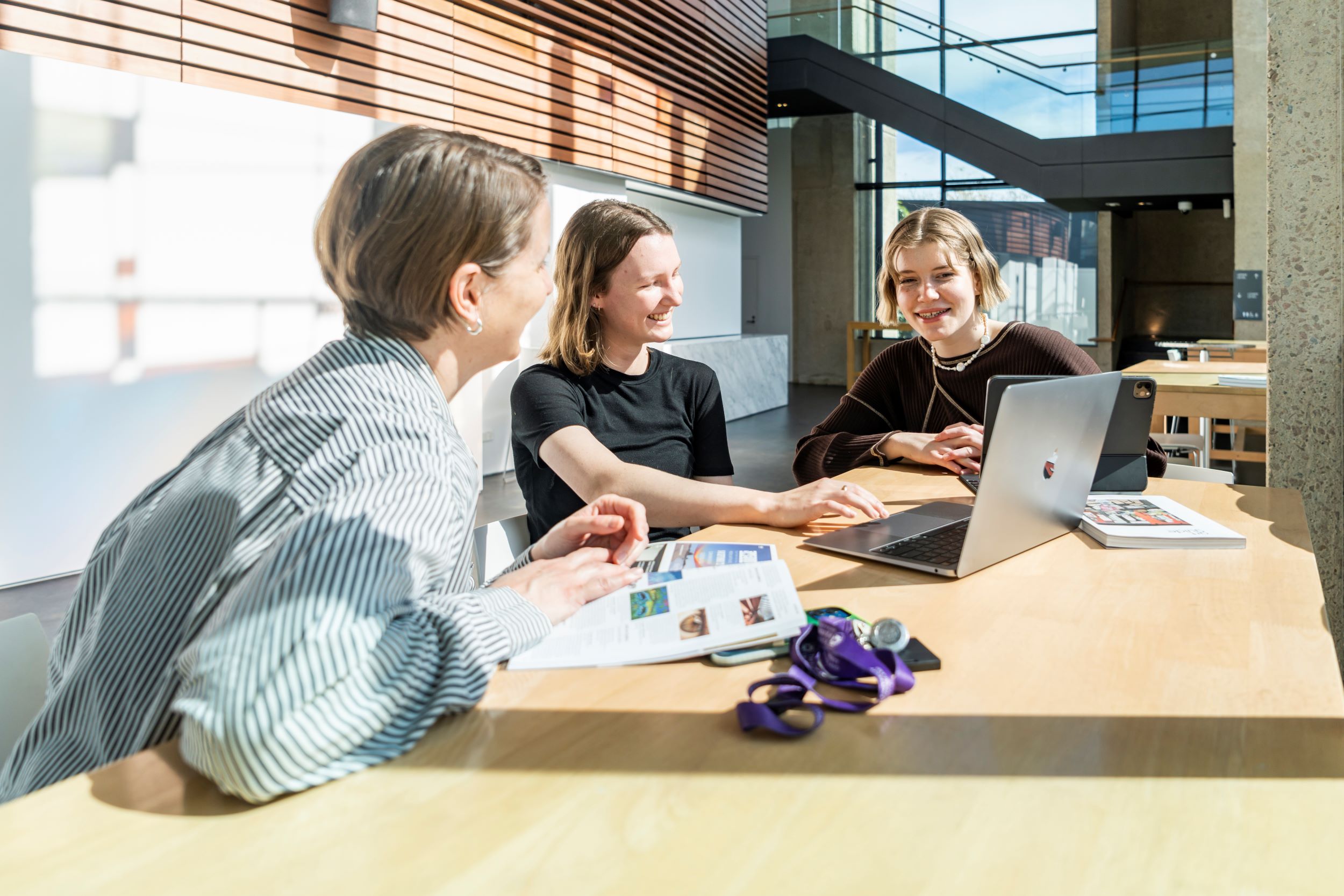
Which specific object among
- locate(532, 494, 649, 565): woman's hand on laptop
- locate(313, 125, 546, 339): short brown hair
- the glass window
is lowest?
locate(532, 494, 649, 565): woman's hand on laptop

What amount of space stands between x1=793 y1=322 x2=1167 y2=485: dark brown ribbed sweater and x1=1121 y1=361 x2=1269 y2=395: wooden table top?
120 cm

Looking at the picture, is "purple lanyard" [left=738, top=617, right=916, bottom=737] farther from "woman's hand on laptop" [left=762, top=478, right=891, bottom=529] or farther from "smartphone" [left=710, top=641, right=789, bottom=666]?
"woman's hand on laptop" [left=762, top=478, right=891, bottom=529]

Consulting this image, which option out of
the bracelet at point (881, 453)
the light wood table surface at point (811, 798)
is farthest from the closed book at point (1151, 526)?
the bracelet at point (881, 453)

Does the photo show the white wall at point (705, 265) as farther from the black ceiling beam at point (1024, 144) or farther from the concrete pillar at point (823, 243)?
the concrete pillar at point (823, 243)

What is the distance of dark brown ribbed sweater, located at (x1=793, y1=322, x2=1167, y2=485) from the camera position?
2.60 m

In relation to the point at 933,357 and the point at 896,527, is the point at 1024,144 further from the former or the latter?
the point at 896,527

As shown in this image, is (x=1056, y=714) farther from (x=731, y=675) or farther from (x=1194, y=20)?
(x=1194, y=20)

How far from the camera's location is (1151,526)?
5.84 ft

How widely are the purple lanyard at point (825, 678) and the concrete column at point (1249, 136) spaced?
9031mm

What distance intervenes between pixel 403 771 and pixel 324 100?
5461 millimetres

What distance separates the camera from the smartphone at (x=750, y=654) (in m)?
Answer: 1.13

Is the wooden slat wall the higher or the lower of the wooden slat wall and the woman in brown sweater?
the higher

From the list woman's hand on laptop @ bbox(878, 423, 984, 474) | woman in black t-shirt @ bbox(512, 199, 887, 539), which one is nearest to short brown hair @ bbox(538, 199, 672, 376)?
woman in black t-shirt @ bbox(512, 199, 887, 539)

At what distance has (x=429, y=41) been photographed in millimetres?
6230
